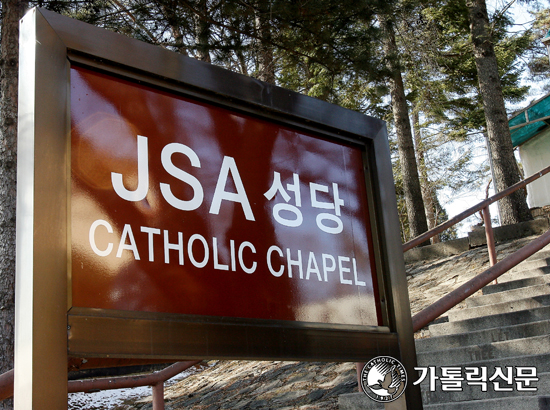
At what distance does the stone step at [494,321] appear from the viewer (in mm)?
5508

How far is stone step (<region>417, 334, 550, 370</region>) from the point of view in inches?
187

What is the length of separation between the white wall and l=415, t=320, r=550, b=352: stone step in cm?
1047

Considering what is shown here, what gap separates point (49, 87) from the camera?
1545 millimetres

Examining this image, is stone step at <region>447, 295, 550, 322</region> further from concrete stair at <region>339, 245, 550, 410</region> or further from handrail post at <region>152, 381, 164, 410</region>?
handrail post at <region>152, 381, 164, 410</region>

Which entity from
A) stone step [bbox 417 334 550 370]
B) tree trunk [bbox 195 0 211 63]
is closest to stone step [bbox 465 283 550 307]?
stone step [bbox 417 334 550 370]

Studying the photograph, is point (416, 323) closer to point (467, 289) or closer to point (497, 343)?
point (467, 289)

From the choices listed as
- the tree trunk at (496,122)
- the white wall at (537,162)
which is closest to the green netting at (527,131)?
the white wall at (537,162)

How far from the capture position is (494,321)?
5695mm

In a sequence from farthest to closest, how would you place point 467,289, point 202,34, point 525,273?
point 202,34 < point 525,273 < point 467,289

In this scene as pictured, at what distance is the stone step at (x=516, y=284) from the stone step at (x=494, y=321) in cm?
88

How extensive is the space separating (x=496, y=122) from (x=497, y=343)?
819 cm

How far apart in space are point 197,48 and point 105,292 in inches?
290

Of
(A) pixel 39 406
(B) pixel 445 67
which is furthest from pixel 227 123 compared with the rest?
(B) pixel 445 67

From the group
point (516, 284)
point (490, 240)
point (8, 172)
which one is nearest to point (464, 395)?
point (490, 240)
